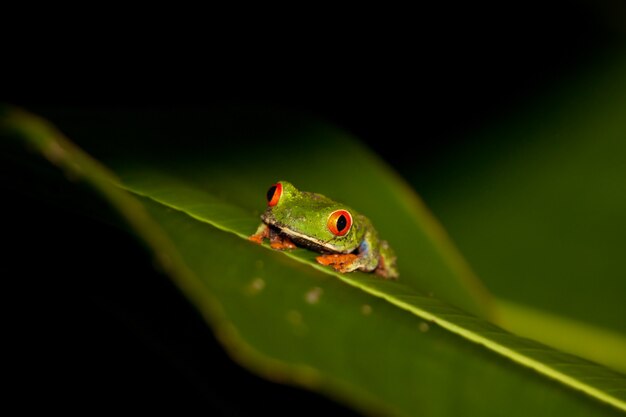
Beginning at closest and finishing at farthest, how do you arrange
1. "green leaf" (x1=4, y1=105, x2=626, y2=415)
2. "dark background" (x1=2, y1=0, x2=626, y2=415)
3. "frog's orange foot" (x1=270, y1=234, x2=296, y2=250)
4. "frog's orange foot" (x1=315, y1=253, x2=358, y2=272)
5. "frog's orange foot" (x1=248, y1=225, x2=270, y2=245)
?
"green leaf" (x1=4, y1=105, x2=626, y2=415) < "dark background" (x1=2, y1=0, x2=626, y2=415) < "frog's orange foot" (x1=248, y1=225, x2=270, y2=245) < "frog's orange foot" (x1=315, y1=253, x2=358, y2=272) < "frog's orange foot" (x1=270, y1=234, x2=296, y2=250)

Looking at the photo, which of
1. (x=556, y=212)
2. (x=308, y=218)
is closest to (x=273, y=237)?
(x=308, y=218)

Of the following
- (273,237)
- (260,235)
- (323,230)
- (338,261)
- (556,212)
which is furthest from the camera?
(556,212)

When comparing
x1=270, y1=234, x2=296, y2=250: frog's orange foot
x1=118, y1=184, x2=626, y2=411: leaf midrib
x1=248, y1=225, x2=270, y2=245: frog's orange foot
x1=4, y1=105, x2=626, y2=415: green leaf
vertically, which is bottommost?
x1=4, y1=105, x2=626, y2=415: green leaf

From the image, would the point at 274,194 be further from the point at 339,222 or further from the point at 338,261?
the point at 338,261

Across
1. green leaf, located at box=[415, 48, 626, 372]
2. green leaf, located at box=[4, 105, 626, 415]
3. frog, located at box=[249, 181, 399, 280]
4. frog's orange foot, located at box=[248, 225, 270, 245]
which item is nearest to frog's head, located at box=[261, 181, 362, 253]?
frog, located at box=[249, 181, 399, 280]

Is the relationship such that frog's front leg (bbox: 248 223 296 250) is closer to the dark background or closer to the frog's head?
the frog's head

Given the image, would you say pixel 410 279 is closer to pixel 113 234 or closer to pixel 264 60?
pixel 113 234

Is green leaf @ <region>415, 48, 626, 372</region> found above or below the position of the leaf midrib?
above

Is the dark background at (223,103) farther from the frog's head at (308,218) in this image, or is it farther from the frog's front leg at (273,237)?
the frog's head at (308,218)
